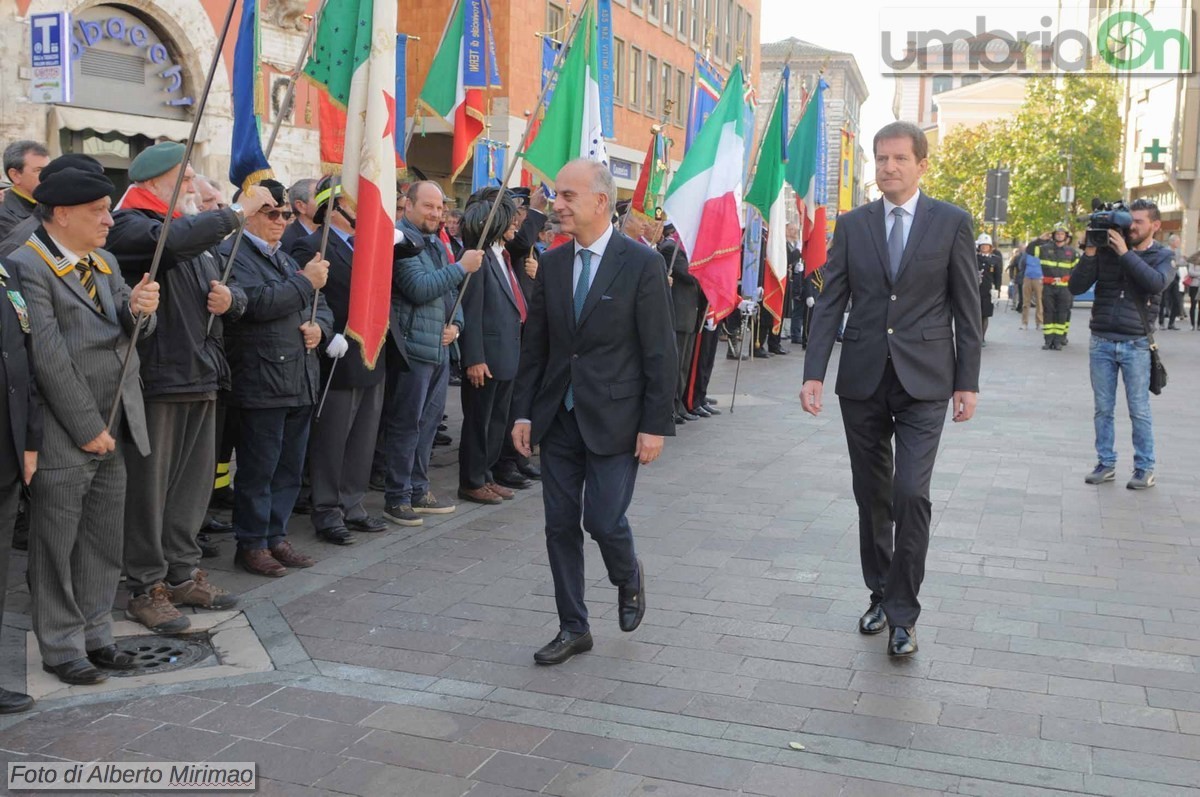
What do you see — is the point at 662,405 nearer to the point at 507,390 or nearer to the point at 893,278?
the point at 893,278

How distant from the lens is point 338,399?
23.7ft

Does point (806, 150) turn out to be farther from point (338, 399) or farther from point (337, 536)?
point (337, 536)

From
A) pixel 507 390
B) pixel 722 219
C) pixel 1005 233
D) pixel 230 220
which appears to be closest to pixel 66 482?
pixel 230 220

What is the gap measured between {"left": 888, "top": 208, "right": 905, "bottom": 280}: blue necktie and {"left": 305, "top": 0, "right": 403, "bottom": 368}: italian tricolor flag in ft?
8.42

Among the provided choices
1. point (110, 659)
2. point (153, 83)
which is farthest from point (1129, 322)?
point (153, 83)

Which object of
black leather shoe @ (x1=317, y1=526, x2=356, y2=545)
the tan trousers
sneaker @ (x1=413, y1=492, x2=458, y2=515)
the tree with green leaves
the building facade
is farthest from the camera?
the tree with green leaves

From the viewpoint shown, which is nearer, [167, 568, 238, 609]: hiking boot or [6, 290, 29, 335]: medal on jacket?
[6, 290, 29, 335]: medal on jacket

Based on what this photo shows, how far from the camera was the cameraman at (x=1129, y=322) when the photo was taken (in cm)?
914

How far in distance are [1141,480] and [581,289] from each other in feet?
19.2

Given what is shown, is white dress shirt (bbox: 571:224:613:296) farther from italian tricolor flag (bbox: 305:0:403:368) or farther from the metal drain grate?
the metal drain grate

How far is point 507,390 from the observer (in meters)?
8.79

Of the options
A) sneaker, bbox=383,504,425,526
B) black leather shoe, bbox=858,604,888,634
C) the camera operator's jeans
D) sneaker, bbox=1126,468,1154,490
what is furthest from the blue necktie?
sneaker, bbox=1126,468,1154,490

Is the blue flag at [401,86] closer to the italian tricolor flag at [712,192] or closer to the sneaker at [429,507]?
the italian tricolor flag at [712,192]

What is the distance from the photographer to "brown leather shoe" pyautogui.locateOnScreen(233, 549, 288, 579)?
642cm
